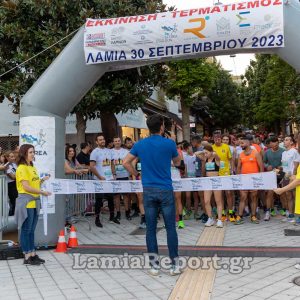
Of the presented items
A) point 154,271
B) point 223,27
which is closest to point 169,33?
point 223,27

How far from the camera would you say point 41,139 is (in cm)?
765

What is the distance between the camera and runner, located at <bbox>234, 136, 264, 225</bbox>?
30.9 feet

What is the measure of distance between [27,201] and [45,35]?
19.7 feet

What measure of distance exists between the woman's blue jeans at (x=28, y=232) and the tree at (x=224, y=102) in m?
38.4

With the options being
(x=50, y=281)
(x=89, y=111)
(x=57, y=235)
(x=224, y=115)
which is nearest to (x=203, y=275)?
(x=50, y=281)

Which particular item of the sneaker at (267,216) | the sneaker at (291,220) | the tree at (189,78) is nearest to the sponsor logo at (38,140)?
the sneaker at (267,216)

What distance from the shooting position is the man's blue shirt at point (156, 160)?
5.77m

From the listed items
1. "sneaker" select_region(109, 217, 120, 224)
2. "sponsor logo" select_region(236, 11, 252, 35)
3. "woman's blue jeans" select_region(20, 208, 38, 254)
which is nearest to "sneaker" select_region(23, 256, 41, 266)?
"woman's blue jeans" select_region(20, 208, 38, 254)

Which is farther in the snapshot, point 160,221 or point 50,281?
point 160,221

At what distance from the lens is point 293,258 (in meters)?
6.44

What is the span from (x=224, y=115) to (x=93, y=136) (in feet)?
91.1

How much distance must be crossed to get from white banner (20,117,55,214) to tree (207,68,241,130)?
122 feet

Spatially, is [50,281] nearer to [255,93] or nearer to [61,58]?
[61,58]

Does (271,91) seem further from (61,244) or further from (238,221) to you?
(61,244)
